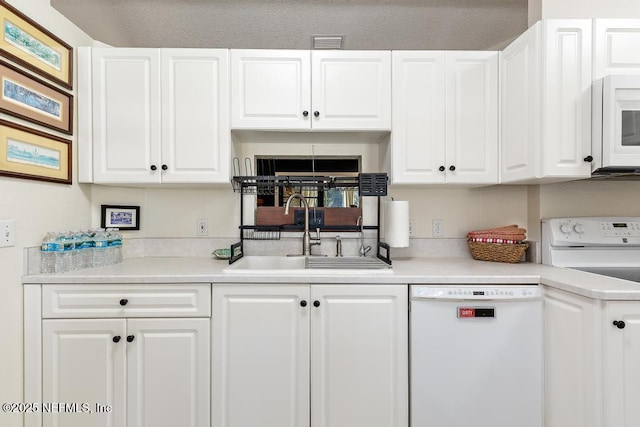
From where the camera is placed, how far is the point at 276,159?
7.11 feet

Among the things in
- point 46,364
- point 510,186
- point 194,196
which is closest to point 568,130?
point 510,186

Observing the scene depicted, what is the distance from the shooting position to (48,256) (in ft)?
5.17

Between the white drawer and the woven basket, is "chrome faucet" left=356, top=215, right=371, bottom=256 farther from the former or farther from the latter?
the white drawer

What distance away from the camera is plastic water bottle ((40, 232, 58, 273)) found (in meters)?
1.57

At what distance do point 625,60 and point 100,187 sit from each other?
9.69ft

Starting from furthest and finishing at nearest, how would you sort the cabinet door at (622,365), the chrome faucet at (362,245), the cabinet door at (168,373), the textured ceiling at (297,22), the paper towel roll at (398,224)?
the chrome faucet at (362,245) → the textured ceiling at (297,22) → the paper towel roll at (398,224) → the cabinet door at (168,373) → the cabinet door at (622,365)

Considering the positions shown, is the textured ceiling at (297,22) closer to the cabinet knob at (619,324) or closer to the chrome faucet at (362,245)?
the chrome faucet at (362,245)

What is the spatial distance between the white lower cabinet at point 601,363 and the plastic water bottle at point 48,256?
2375mm

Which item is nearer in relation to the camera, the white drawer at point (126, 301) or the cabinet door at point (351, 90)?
the white drawer at point (126, 301)

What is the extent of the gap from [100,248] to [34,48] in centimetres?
102

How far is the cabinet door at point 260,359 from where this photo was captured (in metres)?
1.51

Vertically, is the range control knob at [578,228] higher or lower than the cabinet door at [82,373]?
higher

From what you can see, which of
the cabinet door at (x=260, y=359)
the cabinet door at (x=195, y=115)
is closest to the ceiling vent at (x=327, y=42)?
the cabinet door at (x=195, y=115)

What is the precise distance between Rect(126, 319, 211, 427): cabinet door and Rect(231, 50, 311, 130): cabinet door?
1.11 metres
